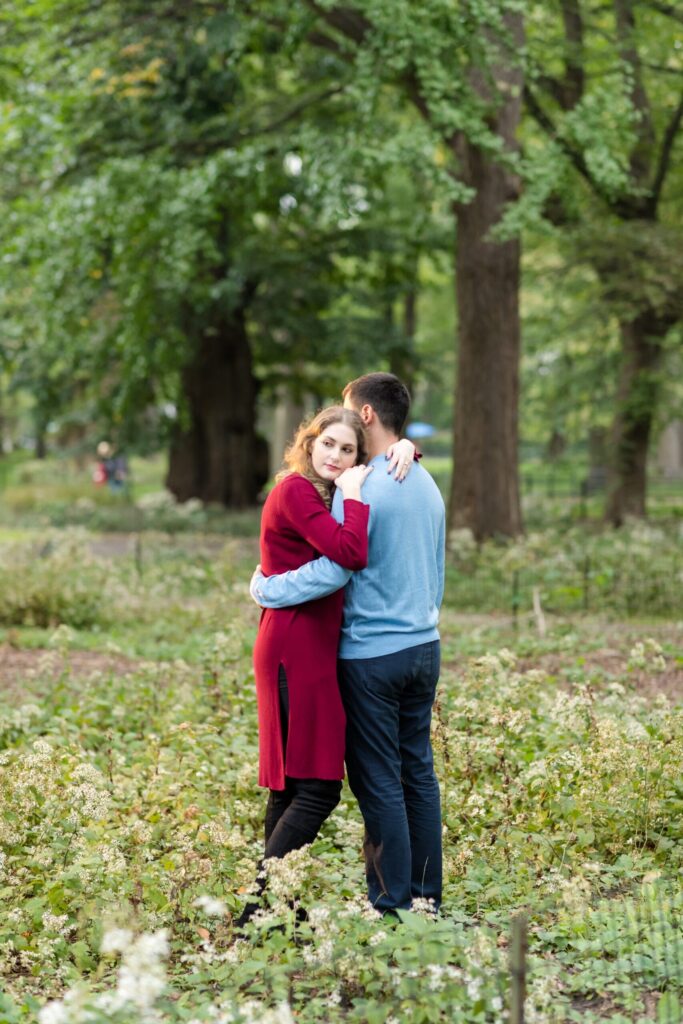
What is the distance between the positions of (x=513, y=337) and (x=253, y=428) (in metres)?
10.0

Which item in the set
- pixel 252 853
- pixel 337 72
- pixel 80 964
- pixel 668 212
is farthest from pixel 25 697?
pixel 668 212

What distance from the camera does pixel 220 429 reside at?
2422 centimetres

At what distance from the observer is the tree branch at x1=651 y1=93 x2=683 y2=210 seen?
17.3 meters

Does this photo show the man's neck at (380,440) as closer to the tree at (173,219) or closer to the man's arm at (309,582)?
the man's arm at (309,582)

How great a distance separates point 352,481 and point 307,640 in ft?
1.88

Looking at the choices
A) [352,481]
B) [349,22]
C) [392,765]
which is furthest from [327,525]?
[349,22]

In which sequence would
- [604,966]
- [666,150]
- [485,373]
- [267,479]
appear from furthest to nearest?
[267,479]
[666,150]
[485,373]
[604,966]

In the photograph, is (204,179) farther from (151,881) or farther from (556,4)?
(151,881)

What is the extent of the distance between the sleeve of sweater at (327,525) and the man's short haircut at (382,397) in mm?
369

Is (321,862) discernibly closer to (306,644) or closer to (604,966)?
(306,644)

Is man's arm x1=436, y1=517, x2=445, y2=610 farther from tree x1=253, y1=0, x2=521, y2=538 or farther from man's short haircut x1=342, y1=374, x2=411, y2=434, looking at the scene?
tree x1=253, y1=0, x2=521, y2=538

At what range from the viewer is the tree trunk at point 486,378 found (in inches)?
593

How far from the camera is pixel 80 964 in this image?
14.1 ft

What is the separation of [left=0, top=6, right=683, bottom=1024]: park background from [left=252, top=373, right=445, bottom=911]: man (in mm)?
303
